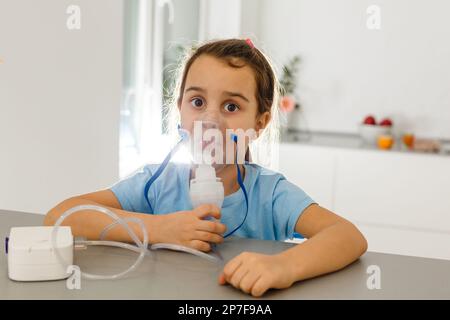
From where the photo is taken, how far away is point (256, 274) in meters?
0.80

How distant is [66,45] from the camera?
6.40 feet

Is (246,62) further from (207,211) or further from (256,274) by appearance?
(256,274)

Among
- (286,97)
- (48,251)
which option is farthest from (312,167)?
(48,251)

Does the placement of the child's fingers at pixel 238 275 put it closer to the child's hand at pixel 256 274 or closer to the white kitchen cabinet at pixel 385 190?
the child's hand at pixel 256 274

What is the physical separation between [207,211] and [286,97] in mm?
3074

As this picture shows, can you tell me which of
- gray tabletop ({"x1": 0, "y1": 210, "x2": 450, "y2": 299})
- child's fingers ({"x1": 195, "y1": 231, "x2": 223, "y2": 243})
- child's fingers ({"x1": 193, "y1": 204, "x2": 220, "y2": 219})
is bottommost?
gray tabletop ({"x1": 0, "y1": 210, "x2": 450, "y2": 299})

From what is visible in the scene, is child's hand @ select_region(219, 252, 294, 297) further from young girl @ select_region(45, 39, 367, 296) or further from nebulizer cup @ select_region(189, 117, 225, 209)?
nebulizer cup @ select_region(189, 117, 225, 209)

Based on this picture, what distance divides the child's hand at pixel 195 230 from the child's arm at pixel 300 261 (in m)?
0.14

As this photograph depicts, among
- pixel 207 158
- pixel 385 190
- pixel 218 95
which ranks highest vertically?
pixel 218 95

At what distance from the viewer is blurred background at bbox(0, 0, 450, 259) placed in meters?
1.81

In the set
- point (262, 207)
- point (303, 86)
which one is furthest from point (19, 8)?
point (303, 86)

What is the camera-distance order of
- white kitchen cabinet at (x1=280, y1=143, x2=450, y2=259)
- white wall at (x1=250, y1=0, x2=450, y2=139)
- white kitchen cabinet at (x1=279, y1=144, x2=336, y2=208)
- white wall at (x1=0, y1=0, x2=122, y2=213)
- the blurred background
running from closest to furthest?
1. white wall at (x1=0, y1=0, x2=122, y2=213)
2. the blurred background
3. white kitchen cabinet at (x1=280, y1=143, x2=450, y2=259)
4. white kitchen cabinet at (x1=279, y1=144, x2=336, y2=208)
5. white wall at (x1=250, y1=0, x2=450, y2=139)

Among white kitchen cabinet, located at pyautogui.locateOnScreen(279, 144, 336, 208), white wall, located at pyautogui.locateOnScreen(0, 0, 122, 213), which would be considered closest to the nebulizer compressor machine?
white wall, located at pyautogui.locateOnScreen(0, 0, 122, 213)
